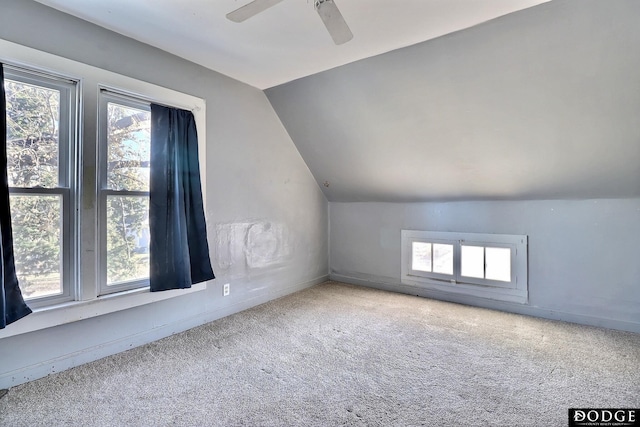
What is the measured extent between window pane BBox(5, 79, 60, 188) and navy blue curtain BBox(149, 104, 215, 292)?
1.93 ft

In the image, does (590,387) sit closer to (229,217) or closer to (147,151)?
(229,217)

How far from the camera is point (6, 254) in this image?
5.85 ft

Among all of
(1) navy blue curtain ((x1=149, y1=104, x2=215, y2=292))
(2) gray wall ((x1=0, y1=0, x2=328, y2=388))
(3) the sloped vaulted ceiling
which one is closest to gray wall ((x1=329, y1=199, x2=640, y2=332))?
(3) the sloped vaulted ceiling

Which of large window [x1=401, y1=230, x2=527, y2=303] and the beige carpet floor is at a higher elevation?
large window [x1=401, y1=230, x2=527, y2=303]

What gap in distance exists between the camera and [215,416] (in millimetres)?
1629

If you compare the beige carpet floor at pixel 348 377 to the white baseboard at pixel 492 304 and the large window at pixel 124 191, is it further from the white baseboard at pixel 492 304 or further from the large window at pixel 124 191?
the large window at pixel 124 191

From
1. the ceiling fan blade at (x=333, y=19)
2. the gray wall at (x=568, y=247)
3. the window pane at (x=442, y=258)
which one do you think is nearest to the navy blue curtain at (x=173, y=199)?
the ceiling fan blade at (x=333, y=19)

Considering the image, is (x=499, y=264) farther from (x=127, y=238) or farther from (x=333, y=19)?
(x=127, y=238)

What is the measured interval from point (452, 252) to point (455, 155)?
3.81 ft

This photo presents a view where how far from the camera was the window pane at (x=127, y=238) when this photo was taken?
2.30 metres

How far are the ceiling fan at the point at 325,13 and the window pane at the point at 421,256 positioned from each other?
8.71 ft

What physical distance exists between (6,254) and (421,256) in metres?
3.62

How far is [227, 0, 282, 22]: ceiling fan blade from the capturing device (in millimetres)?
1528

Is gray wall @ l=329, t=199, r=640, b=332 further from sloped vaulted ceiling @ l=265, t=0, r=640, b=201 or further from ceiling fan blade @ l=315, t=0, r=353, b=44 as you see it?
ceiling fan blade @ l=315, t=0, r=353, b=44
